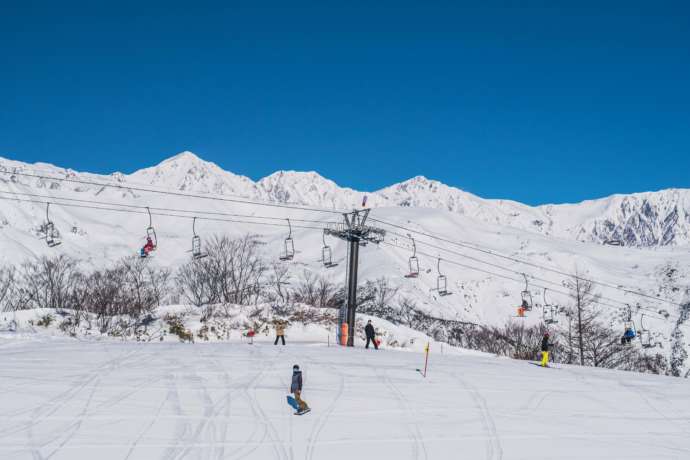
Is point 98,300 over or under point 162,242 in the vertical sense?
under

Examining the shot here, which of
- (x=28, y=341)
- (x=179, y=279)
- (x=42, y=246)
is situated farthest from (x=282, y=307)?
(x=42, y=246)

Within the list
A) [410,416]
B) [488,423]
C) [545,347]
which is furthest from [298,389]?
[545,347]

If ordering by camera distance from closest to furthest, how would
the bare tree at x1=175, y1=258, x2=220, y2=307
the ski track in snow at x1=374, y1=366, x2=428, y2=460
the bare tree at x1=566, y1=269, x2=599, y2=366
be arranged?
the ski track in snow at x1=374, y1=366, x2=428, y2=460
the bare tree at x1=566, y1=269, x2=599, y2=366
the bare tree at x1=175, y1=258, x2=220, y2=307

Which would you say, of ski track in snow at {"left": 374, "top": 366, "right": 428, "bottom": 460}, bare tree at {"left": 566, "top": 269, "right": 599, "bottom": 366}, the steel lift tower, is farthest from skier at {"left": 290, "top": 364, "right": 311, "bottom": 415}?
bare tree at {"left": 566, "top": 269, "right": 599, "bottom": 366}

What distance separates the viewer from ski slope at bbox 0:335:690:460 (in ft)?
51.0

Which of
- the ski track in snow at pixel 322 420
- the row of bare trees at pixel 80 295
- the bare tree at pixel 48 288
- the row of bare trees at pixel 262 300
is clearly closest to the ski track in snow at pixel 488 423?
the ski track in snow at pixel 322 420

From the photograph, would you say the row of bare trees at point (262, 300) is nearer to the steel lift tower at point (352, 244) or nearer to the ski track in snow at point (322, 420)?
the steel lift tower at point (352, 244)

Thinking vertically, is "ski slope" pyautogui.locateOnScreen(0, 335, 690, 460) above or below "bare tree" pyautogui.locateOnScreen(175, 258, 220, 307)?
below

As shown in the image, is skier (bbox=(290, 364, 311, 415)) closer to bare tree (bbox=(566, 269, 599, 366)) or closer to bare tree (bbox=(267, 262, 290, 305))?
bare tree (bbox=(566, 269, 599, 366))

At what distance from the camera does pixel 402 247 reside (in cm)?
13688

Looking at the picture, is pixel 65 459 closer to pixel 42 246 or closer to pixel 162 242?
pixel 42 246

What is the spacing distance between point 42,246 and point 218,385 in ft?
406

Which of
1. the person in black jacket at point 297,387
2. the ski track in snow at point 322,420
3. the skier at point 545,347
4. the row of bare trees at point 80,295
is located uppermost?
the row of bare trees at point 80,295

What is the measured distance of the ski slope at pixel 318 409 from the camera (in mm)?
15531
